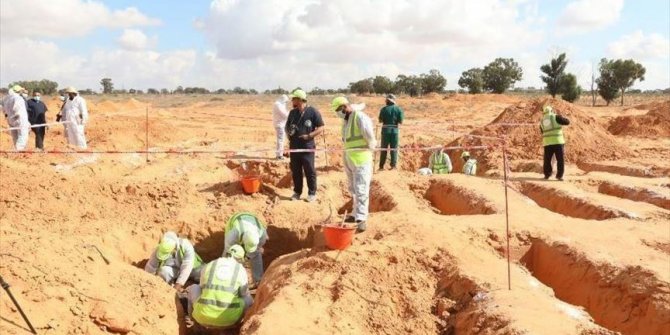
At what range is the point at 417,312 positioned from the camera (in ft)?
17.9

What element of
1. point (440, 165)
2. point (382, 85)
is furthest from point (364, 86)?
point (440, 165)

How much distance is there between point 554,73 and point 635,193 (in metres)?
32.7

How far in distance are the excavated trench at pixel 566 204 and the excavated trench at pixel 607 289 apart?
2.19 metres

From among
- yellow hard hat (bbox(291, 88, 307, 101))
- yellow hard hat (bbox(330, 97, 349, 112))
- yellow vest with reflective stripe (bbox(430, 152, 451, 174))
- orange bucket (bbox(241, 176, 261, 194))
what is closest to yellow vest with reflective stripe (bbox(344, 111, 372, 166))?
yellow hard hat (bbox(330, 97, 349, 112))

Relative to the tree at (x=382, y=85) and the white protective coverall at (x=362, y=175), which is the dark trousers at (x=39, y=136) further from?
the tree at (x=382, y=85)

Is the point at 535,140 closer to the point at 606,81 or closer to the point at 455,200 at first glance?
the point at 455,200

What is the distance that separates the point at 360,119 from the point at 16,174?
6.23 m

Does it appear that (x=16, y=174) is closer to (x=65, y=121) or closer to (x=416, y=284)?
(x=65, y=121)

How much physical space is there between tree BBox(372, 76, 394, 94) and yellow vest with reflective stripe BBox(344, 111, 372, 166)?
49.9m

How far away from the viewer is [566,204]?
9.54m

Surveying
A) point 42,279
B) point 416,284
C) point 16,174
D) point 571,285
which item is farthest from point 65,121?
point 571,285

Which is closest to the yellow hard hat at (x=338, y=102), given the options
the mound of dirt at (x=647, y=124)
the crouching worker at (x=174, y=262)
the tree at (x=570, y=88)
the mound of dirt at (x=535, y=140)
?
the crouching worker at (x=174, y=262)

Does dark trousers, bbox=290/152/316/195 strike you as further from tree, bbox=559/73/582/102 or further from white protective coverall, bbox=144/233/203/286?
tree, bbox=559/73/582/102

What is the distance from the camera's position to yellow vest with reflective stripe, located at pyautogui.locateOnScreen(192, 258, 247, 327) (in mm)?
6191
